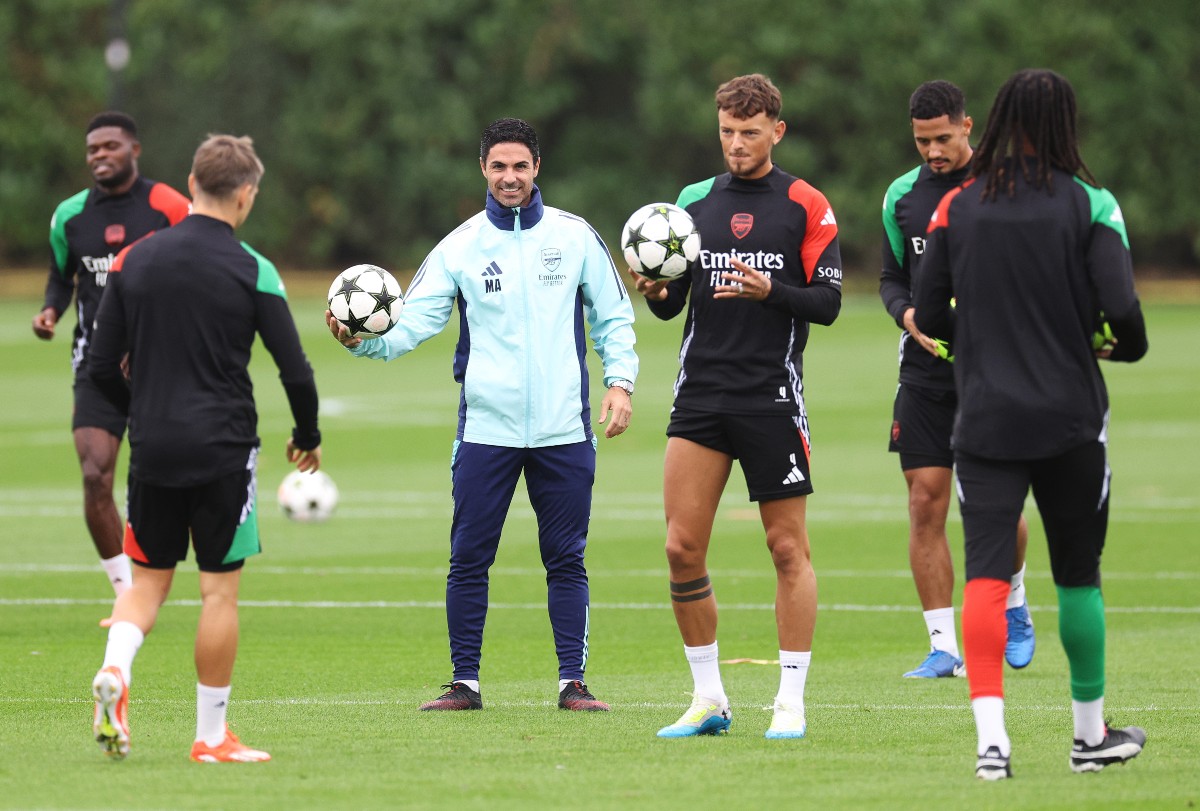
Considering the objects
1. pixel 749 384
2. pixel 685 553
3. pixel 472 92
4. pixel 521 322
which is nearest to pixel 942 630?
pixel 685 553

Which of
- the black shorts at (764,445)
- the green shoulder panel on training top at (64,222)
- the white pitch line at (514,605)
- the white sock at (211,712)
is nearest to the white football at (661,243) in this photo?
the black shorts at (764,445)

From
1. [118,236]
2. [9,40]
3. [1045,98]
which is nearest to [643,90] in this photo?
[9,40]

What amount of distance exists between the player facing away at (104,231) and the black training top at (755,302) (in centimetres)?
416

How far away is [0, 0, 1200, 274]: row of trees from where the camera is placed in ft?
207

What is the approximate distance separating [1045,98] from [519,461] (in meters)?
2.83

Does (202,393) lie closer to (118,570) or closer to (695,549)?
(695,549)

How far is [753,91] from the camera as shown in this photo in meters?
7.54

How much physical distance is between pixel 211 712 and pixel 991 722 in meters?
2.59

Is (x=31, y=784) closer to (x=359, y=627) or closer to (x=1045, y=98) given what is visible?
(x=1045, y=98)

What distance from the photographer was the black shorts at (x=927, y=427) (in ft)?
30.8

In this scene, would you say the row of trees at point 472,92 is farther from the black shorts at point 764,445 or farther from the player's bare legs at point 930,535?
the black shorts at point 764,445

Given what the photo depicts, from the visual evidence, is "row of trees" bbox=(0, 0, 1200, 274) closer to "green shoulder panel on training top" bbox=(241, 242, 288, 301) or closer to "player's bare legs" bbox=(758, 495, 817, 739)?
"player's bare legs" bbox=(758, 495, 817, 739)

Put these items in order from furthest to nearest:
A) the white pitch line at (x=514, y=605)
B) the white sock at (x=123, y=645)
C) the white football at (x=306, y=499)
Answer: the white football at (x=306, y=499)
the white pitch line at (x=514, y=605)
the white sock at (x=123, y=645)

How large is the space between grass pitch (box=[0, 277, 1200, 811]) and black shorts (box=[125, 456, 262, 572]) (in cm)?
70
